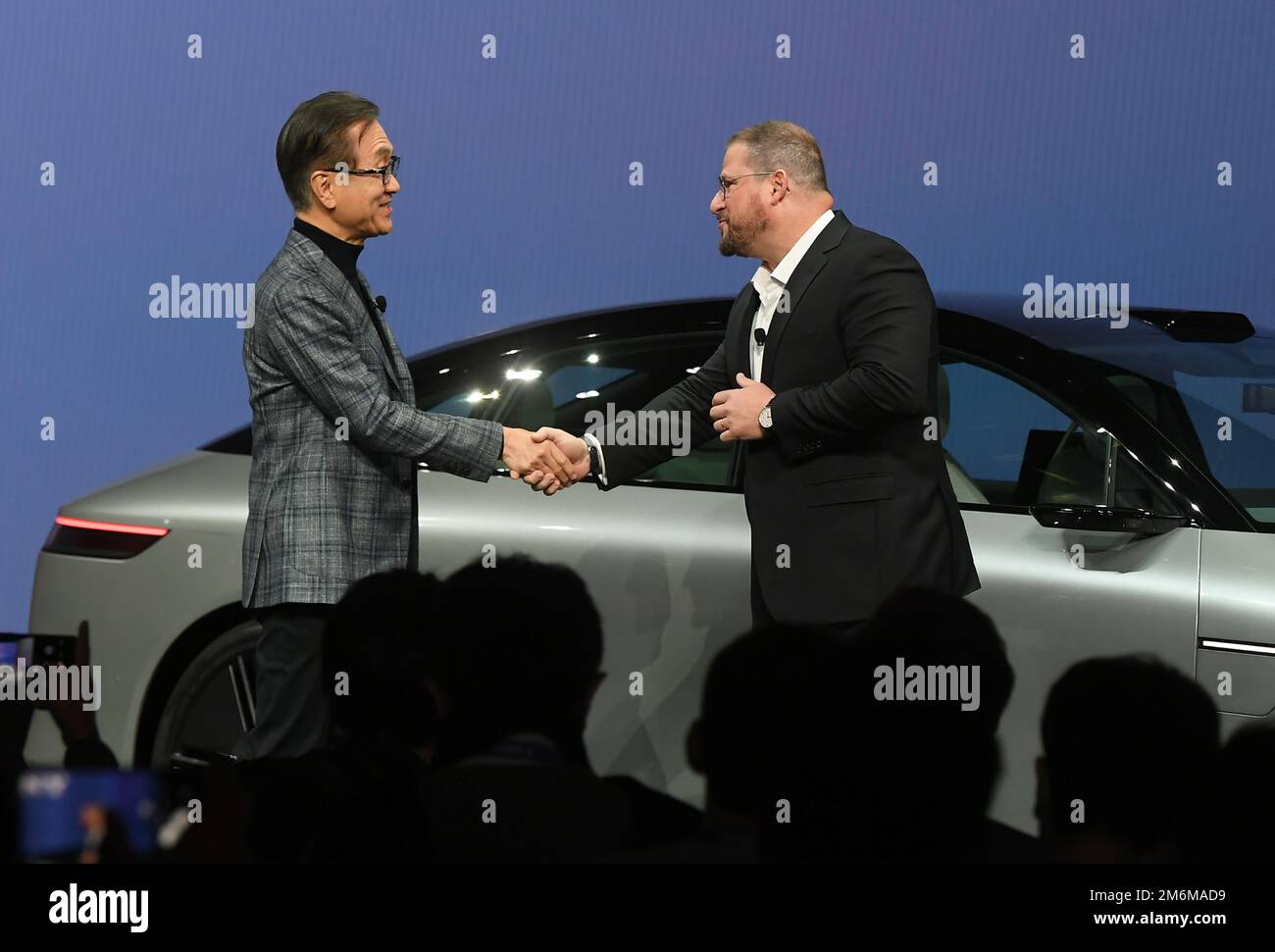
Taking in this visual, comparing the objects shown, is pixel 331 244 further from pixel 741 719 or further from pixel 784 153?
pixel 741 719

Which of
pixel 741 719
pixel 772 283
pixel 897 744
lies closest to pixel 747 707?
pixel 741 719

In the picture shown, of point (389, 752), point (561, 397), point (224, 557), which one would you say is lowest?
point (389, 752)

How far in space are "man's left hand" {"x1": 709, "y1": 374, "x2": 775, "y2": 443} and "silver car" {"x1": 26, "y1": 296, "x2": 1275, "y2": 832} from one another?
311 millimetres

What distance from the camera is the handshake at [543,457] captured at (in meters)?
2.79

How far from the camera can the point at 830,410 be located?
245 cm

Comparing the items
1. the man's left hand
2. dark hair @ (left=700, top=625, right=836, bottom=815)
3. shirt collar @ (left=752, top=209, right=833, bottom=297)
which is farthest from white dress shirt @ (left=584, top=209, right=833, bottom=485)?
dark hair @ (left=700, top=625, right=836, bottom=815)

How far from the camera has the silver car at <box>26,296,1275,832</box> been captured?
8.64 ft

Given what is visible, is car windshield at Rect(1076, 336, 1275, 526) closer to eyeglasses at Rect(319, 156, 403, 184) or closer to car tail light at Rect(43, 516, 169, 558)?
eyeglasses at Rect(319, 156, 403, 184)

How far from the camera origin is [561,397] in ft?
9.99

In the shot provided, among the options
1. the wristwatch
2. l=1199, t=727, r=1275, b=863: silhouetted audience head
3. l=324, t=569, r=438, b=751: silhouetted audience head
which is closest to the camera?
the wristwatch

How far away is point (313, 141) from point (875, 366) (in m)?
1.15

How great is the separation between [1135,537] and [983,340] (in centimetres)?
51
